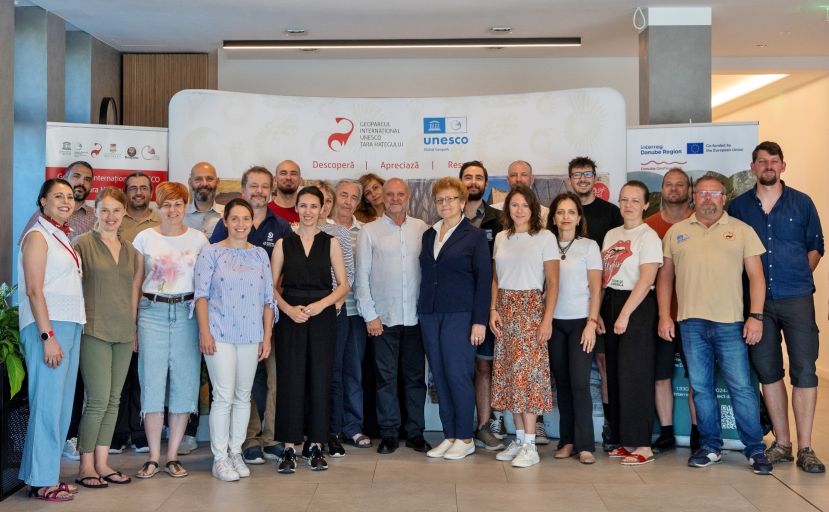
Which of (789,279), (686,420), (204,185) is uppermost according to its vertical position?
(204,185)

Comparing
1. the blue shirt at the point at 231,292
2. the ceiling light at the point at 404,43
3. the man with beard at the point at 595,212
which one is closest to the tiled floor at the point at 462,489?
the man with beard at the point at 595,212

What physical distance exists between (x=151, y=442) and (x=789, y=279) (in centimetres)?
390

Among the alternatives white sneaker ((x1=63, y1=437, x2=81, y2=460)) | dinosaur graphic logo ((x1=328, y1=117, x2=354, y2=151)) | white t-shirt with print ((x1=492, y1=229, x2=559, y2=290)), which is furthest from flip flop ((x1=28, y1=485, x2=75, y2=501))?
dinosaur graphic logo ((x1=328, y1=117, x2=354, y2=151))

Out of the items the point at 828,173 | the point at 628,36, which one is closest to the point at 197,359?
the point at 628,36

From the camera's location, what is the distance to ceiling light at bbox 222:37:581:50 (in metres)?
8.73

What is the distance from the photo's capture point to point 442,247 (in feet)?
17.7

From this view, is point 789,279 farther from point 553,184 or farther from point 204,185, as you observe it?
point 204,185

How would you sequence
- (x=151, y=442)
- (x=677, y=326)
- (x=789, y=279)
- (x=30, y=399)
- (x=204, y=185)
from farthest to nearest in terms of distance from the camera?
(x=204, y=185) < (x=677, y=326) < (x=789, y=279) < (x=151, y=442) < (x=30, y=399)

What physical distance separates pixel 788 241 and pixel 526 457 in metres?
2.08

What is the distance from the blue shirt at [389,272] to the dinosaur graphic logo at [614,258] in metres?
1.18

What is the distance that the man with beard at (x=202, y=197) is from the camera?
6.10 m

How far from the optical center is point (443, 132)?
7.05 metres

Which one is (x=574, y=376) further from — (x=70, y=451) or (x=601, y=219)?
(x=70, y=451)

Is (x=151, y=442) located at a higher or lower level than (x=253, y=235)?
lower
